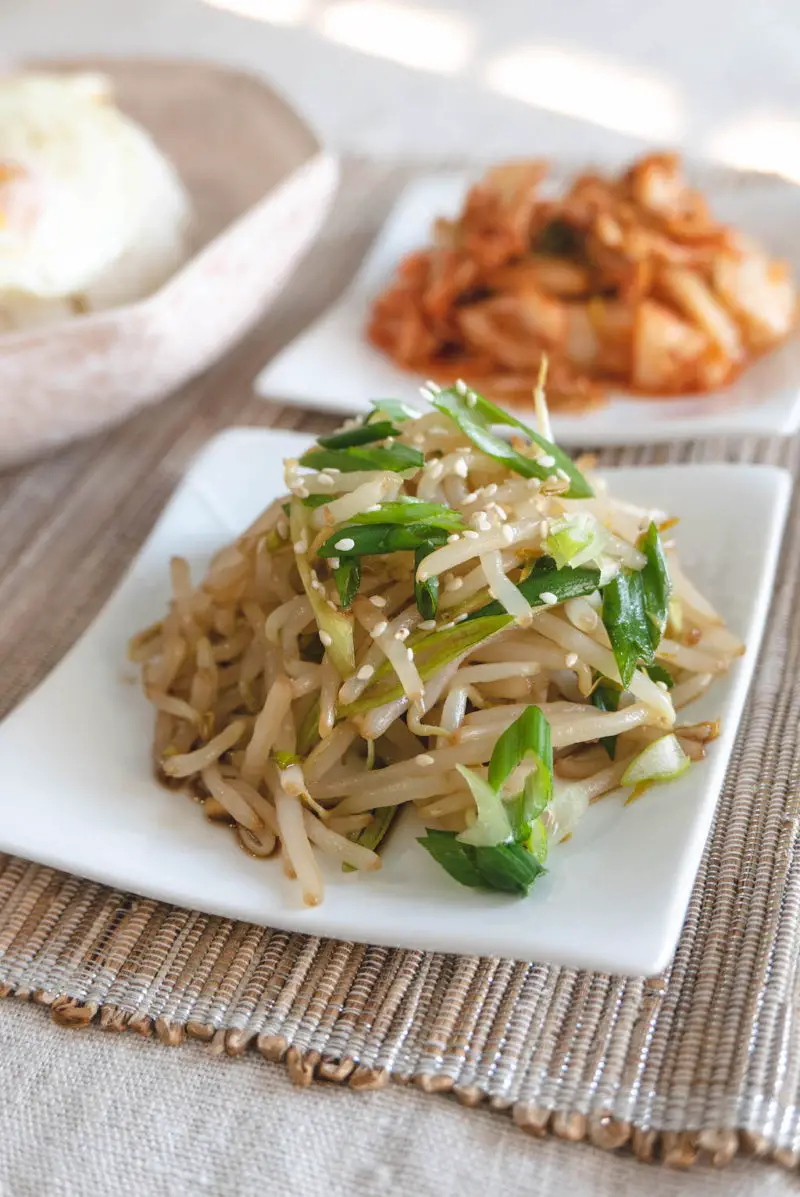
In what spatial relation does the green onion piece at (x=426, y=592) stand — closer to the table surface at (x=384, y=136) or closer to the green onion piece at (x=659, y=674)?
the green onion piece at (x=659, y=674)

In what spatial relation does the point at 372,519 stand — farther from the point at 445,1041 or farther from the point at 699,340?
the point at 699,340

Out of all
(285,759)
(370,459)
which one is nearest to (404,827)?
(285,759)

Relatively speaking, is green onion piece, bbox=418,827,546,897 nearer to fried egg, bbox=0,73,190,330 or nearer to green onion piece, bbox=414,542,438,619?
green onion piece, bbox=414,542,438,619

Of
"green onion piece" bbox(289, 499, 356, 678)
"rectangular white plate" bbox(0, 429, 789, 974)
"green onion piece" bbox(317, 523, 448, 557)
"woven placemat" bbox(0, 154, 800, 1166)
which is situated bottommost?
"woven placemat" bbox(0, 154, 800, 1166)

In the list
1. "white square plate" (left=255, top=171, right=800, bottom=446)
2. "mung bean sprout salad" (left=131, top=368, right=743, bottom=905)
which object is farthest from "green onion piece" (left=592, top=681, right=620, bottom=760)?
"white square plate" (left=255, top=171, right=800, bottom=446)

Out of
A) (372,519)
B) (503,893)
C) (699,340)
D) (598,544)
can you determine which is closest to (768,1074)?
(503,893)
